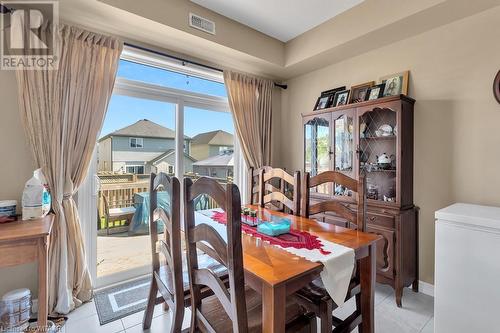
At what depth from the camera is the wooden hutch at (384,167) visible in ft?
6.94

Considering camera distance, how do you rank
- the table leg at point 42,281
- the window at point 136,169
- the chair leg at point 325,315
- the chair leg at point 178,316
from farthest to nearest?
the window at point 136,169 < the table leg at point 42,281 < the chair leg at point 178,316 < the chair leg at point 325,315

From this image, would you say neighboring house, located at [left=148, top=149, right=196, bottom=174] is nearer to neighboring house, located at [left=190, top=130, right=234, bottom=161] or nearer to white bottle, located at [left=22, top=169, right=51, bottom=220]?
neighboring house, located at [left=190, top=130, right=234, bottom=161]

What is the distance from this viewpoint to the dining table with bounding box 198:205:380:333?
3.01ft

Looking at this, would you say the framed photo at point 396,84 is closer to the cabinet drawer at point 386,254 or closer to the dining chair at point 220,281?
the cabinet drawer at point 386,254

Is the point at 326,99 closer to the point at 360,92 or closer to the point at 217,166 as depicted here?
the point at 360,92

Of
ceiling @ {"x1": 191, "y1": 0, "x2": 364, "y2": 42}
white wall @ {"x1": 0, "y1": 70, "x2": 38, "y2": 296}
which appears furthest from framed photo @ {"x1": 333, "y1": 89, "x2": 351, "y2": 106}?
white wall @ {"x1": 0, "y1": 70, "x2": 38, "y2": 296}

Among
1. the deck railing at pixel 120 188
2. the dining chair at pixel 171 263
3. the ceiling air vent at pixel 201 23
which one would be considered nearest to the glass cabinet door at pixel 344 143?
the deck railing at pixel 120 188

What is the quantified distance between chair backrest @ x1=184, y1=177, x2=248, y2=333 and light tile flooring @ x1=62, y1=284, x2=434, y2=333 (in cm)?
89

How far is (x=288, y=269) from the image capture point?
3.30ft

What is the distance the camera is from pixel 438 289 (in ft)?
5.47

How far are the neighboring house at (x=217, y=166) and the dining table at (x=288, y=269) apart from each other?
5.30ft

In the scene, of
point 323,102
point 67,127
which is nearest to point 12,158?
point 67,127

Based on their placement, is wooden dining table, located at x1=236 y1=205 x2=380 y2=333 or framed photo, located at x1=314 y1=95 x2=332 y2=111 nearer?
wooden dining table, located at x1=236 y1=205 x2=380 y2=333

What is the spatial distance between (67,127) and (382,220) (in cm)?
290
